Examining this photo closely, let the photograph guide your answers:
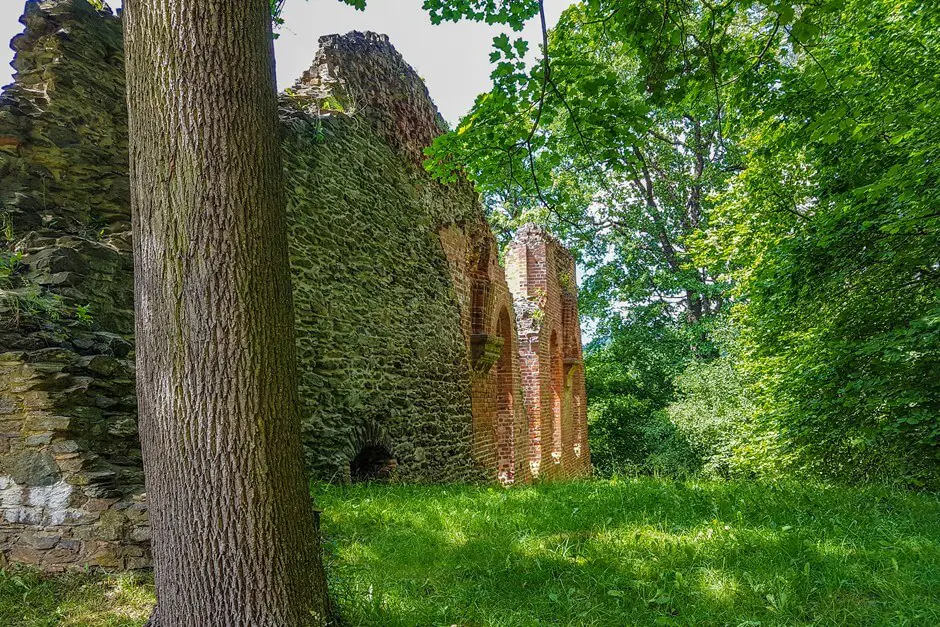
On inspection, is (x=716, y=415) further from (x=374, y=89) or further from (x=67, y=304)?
(x=67, y=304)

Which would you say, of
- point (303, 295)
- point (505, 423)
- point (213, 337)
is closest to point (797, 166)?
point (505, 423)

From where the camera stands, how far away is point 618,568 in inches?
130

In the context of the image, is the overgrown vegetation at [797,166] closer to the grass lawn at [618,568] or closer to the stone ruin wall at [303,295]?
the stone ruin wall at [303,295]

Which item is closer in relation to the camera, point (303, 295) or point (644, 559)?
point (644, 559)

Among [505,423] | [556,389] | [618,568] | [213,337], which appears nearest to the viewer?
[213,337]

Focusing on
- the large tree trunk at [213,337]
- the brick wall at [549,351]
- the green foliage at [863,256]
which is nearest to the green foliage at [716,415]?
the brick wall at [549,351]

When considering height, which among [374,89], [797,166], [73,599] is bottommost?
[73,599]

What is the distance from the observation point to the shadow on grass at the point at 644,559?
2760mm

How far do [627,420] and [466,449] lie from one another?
36.2 feet

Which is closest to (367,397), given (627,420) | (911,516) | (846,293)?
(911,516)

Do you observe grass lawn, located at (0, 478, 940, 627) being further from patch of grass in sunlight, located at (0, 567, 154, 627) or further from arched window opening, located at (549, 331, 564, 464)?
arched window opening, located at (549, 331, 564, 464)

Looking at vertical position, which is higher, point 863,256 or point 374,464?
point 863,256

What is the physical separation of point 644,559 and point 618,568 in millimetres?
205

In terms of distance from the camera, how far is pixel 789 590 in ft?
9.35
